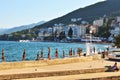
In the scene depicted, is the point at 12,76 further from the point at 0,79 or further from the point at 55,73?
the point at 55,73

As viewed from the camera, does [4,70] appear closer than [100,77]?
No

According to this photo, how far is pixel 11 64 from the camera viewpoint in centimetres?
2123

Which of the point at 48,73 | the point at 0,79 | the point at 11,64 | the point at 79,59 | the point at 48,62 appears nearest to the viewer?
the point at 0,79

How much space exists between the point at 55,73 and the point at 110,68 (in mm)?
4558

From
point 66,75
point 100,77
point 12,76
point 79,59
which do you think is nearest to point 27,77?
point 12,76

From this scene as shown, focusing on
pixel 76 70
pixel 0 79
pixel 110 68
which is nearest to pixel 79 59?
pixel 110 68

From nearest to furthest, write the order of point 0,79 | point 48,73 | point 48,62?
point 0,79 → point 48,73 → point 48,62

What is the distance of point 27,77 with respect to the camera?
18.3 m

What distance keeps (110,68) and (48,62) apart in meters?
4.00

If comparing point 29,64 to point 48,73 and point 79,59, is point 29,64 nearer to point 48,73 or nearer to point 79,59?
point 48,73

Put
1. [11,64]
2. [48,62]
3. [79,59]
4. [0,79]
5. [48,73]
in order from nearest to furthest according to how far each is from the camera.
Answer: [0,79] < [48,73] < [11,64] < [48,62] < [79,59]

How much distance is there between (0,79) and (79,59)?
11.1 meters

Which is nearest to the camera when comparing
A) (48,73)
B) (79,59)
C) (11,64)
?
(48,73)

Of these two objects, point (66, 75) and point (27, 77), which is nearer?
point (27, 77)
